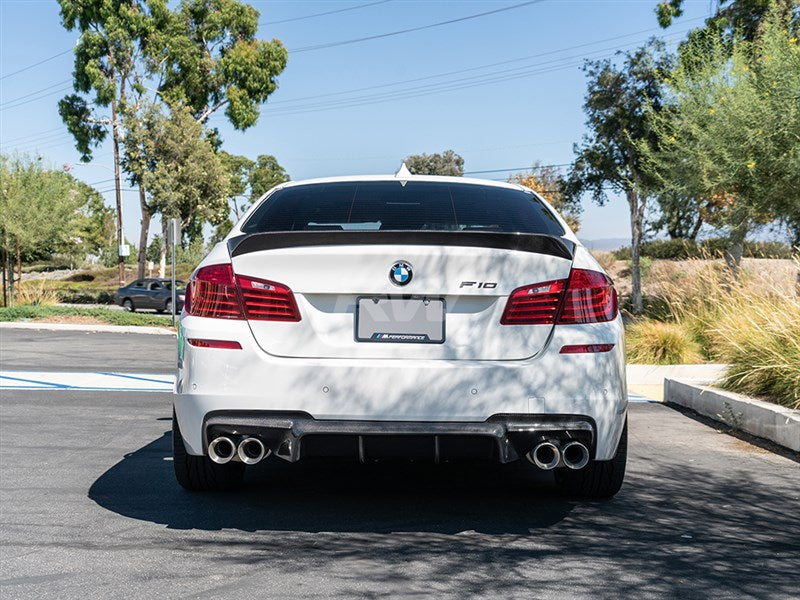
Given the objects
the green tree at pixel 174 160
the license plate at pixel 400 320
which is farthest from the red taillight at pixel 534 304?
the green tree at pixel 174 160

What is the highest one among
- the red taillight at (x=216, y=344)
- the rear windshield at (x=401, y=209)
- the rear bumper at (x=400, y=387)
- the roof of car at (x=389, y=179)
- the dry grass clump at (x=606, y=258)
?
the dry grass clump at (x=606, y=258)

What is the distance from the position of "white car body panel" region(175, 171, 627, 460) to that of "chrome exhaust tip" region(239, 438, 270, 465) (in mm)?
179

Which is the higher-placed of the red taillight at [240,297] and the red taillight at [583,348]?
the red taillight at [240,297]

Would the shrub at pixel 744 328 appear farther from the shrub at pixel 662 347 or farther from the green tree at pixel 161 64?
the green tree at pixel 161 64

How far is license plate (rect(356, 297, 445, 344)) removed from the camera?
427cm

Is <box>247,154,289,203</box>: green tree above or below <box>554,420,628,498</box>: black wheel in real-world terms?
above

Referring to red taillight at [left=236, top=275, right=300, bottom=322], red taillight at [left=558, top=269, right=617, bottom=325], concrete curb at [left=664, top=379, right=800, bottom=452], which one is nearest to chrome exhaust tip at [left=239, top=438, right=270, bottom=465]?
Result: red taillight at [left=236, top=275, right=300, bottom=322]

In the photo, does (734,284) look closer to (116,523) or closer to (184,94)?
(116,523)

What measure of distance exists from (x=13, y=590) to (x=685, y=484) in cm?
391

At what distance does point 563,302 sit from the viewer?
4363mm

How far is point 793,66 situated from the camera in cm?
1310

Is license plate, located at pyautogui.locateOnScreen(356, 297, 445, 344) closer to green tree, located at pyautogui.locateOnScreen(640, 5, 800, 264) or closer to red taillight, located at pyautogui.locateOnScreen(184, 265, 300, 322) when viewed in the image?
red taillight, located at pyautogui.locateOnScreen(184, 265, 300, 322)

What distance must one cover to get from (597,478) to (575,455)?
0.79m

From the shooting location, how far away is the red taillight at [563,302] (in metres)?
4.30
